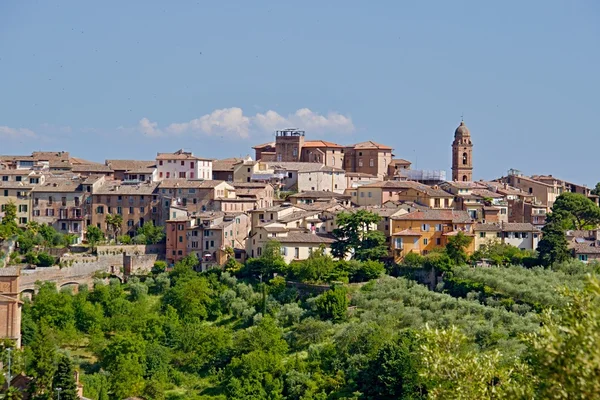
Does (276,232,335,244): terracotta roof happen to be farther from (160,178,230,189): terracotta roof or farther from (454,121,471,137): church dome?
(454,121,471,137): church dome

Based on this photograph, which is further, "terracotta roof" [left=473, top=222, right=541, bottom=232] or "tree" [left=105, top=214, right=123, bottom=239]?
"tree" [left=105, top=214, right=123, bottom=239]

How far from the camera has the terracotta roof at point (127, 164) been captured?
7756 centimetres

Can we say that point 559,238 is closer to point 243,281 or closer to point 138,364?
point 243,281

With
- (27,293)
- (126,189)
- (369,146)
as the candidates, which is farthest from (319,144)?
(27,293)

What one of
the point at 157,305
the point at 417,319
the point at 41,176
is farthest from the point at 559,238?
the point at 41,176

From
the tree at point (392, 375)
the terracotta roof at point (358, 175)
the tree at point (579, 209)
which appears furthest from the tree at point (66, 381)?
the terracotta roof at point (358, 175)

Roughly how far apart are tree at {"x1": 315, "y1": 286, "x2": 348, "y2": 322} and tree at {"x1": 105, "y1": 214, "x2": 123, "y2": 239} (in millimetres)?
18005

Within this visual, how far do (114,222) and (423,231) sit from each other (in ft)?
63.5

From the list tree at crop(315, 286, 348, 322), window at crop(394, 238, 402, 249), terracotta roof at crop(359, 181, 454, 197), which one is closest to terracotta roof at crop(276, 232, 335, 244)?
window at crop(394, 238, 402, 249)

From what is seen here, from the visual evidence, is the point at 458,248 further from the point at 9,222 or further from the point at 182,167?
the point at 9,222

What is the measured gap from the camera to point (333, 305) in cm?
5400

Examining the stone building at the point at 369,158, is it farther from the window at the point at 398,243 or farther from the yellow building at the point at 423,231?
the window at the point at 398,243

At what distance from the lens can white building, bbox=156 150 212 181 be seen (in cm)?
7538

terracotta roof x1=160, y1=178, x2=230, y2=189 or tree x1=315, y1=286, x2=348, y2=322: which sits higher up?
terracotta roof x1=160, y1=178, x2=230, y2=189
